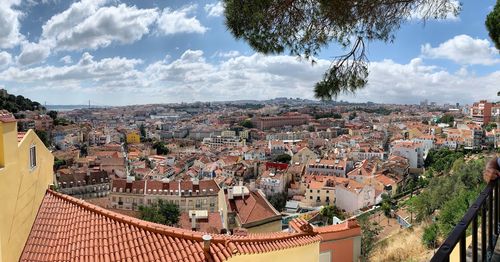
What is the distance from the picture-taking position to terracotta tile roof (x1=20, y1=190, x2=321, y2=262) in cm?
469

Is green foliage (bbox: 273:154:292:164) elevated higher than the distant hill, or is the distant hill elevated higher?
the distant hill

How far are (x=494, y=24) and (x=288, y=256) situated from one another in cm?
403

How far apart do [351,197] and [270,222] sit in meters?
16.5

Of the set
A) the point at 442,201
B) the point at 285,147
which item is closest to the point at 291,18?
the point at 442,201

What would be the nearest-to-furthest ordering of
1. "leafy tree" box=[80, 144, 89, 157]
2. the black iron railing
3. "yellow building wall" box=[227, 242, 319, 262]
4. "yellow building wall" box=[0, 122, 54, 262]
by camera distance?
the black iron railing
"yellow building wall" box=[0, 122, 54, 262]
"yellow building wall" box=[227, 242, 319, 262]
"leafy tree" box=[80, 144, 89, 157]

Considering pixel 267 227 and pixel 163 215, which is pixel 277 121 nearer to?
pixel 163 215

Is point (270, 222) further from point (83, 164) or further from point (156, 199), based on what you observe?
point (83, 164)

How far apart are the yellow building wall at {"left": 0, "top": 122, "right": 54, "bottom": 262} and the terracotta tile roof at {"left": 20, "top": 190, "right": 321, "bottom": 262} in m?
0.20

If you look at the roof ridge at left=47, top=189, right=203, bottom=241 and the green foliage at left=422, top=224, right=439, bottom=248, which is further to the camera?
the green foliage at left=422, top=224, right=439, bottom=248

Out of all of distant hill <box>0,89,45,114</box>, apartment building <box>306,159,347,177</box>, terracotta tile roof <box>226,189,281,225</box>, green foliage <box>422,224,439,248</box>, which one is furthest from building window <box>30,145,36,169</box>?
distant hill <box>0,89,45,114</box>

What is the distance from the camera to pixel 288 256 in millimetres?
5980

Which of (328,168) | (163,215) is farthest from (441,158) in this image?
(163,215)

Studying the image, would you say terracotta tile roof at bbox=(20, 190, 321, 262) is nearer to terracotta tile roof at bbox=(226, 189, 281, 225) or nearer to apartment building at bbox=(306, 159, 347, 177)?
terracotta tile roof at bbox=(226, 189, 281, 225)

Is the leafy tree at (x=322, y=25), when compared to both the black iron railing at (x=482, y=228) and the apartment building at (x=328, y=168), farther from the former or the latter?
the apartment building at (x=328, y=168)
